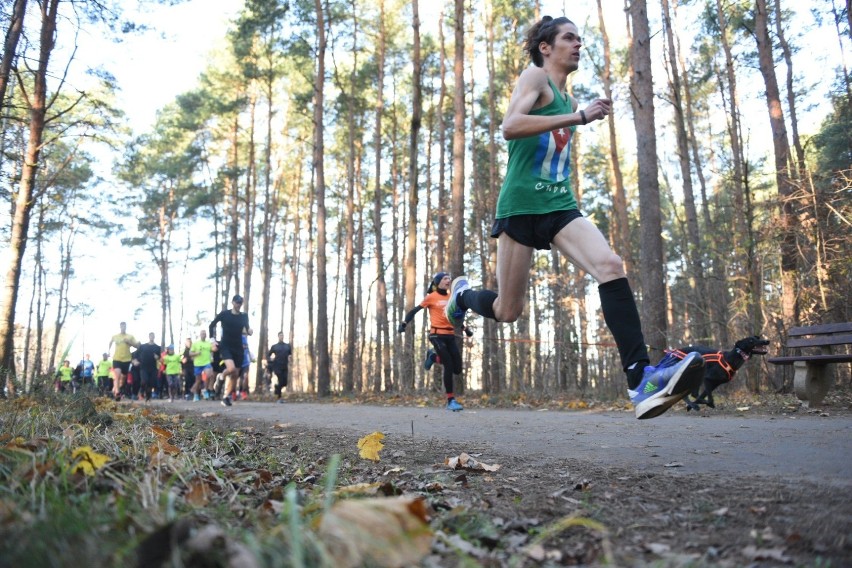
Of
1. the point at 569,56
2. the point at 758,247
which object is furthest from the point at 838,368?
the point at 569,56

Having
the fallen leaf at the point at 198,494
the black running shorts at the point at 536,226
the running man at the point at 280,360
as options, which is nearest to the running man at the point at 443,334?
the black running shorts at the point at 536,226

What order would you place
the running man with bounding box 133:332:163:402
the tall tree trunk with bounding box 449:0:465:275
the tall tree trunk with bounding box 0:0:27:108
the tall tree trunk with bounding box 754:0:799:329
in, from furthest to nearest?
1. the running man with bounding box 133:332:163:402
2. the tall tree trunk with bounding box 449:0:465:275
3. the tall tree trunk with bounding box 754:0:799:329
4. the tall tree trunk with bounding box 0:0:27:108

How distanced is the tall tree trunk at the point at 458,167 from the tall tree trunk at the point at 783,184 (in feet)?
22.4

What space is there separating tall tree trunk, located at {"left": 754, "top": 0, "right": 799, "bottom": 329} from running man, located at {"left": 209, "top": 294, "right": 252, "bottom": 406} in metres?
10.3

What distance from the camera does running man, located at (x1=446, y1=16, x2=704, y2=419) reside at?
11.9 ft

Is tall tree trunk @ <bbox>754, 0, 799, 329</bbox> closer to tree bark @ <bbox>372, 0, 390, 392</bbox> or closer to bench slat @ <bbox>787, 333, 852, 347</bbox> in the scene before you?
bench slat @ <bbox>787, 333, 852, 347</bbox>

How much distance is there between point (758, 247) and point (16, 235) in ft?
45.5

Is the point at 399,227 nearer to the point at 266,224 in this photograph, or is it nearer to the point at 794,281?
the point at 266,224

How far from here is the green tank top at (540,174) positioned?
4.05 meters

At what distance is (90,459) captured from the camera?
223 cm

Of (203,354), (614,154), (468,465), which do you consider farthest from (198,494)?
(614,154)

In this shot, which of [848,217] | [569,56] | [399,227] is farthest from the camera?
[399,227]

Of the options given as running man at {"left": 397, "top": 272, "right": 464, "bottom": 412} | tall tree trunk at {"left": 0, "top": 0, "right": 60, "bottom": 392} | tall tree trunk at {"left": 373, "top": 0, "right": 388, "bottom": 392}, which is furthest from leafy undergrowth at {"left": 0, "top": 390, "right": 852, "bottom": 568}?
tall tree trunk at {"left": 373, "top": 0, "right": 388, "bottom": 392}

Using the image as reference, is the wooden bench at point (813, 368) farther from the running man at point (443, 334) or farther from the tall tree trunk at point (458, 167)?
the tall tree trunk at point (458, 167)
